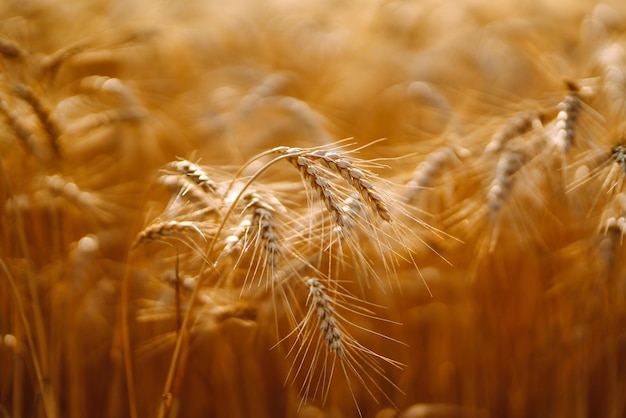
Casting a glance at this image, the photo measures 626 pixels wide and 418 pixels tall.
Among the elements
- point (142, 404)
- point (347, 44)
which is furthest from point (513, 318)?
point (347, 44)

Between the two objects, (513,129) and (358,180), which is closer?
(358,180)

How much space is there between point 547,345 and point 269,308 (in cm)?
79

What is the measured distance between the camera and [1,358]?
1523 mm

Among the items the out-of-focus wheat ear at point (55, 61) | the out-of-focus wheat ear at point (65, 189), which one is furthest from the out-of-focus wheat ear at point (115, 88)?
the out-of-focus wheat ear at point (65, 189)

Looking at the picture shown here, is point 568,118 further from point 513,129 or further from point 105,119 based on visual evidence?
point 105,119

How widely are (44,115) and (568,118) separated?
1.28 meters

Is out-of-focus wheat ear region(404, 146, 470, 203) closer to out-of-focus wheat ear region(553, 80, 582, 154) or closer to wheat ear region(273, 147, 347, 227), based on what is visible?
out-of-focus wheat ear region(553, 80, 582, 154)

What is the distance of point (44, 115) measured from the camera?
142 cm

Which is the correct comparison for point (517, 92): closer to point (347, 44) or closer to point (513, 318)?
point (347, 44)

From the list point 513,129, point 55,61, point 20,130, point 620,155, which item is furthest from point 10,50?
point 620,155

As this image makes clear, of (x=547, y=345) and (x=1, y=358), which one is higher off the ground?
(x=547, y=345)

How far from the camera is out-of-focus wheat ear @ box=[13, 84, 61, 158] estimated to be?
1372 mm

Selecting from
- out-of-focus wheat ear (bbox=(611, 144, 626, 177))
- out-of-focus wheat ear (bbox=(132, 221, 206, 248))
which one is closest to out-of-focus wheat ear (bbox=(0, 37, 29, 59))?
out-of-focus wheat ear (bbox=(132, 221, 206, 248))

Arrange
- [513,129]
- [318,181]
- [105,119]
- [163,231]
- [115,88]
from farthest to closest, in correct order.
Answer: [115,88], [105,119], [513,129], [163,231], [318,181]
